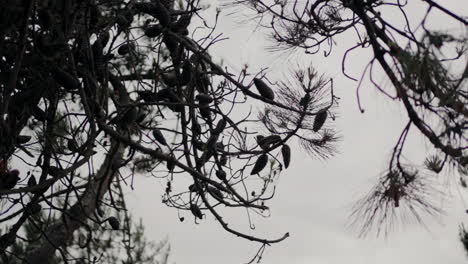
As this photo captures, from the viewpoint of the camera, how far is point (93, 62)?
2.17 metres

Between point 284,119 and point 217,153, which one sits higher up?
point 284,119

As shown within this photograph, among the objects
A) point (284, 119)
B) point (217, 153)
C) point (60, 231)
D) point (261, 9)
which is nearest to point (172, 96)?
point (217, 153)

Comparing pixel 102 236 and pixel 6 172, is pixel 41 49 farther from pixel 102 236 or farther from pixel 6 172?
pixel 102 236

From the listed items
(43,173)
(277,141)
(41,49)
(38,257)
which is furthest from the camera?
(38,257)

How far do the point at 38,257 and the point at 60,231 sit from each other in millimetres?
166

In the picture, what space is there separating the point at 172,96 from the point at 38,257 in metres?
1.59

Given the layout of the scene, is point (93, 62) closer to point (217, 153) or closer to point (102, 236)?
point (217, 153)

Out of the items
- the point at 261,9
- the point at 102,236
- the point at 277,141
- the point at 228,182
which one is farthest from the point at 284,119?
the point at 102,236

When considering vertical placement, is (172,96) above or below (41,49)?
above

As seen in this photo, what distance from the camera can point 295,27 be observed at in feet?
8.93

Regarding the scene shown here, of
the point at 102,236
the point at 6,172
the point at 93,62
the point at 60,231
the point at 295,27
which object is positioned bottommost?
the point at 6,172

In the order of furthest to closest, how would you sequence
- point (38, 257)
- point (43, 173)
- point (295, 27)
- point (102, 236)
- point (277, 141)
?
point (102, 236) → point (38, 257) → point (295, 27) → point (277, 141) → point (43, 173)

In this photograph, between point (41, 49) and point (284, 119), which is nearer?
point (41, 49)

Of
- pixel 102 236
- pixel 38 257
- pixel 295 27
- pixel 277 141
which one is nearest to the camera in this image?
pixel 277 141
